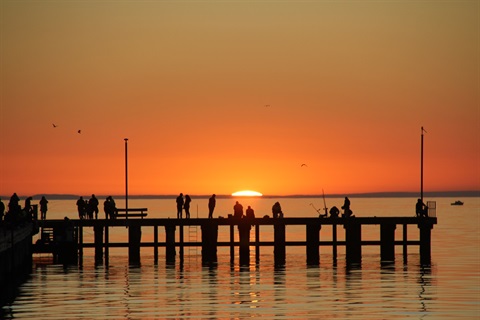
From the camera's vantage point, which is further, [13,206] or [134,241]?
[134,241]

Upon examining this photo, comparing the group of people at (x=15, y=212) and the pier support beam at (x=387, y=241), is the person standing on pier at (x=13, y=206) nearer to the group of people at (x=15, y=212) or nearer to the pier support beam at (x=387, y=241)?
the group of people at (x=15, y=212)

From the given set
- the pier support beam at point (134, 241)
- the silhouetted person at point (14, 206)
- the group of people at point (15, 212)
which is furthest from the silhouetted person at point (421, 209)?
the silhouetted person at point (14, 206)

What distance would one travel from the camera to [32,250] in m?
72.3

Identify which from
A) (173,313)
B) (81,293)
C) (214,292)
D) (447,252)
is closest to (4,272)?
(81,293)

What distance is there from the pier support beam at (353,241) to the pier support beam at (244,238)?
254 inches

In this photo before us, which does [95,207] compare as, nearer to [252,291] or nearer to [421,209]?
[421,209]

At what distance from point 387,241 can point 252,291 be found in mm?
23245

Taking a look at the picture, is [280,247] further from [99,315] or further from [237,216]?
[99,315]

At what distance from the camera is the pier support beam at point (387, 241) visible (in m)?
78.0

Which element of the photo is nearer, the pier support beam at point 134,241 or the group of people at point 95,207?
the group of people at point 95,207

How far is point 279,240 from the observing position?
78.9 meters

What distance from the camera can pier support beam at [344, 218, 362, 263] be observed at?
256 feet

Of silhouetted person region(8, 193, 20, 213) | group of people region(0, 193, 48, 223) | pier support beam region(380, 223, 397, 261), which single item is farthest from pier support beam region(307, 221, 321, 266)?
silhouetted person region(8, 193, 20, 213)

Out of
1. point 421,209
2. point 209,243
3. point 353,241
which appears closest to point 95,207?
point 209,243
